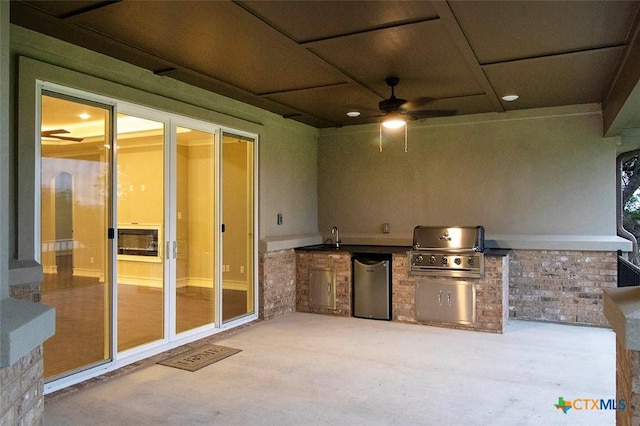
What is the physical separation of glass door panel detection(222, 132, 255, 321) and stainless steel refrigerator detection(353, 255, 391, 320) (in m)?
1.32

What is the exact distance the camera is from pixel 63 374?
3496mm

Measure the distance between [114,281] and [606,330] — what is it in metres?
5.13

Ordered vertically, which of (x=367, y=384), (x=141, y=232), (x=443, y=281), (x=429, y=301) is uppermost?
(x=141, y=232)

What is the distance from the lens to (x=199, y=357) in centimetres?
423

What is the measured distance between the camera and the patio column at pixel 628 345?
172 centimetres

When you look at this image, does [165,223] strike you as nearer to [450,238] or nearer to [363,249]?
[363,249]

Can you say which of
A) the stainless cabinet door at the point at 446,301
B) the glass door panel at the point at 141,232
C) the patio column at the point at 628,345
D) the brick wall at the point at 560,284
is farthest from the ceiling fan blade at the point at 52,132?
the brick wall at the point at 560,284

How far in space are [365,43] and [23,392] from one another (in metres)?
3.00

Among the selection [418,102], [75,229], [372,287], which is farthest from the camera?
[372,287]

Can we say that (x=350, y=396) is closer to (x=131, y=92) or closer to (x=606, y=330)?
(x=131, y=92)

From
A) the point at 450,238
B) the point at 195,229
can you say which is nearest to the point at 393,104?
the point at 450,238

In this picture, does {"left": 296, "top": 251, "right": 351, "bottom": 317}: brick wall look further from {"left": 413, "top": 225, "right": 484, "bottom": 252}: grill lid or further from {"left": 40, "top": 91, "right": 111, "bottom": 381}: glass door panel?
{"left": 40, "top": 91, "right": 111, "bottom": 381}: glass door panel

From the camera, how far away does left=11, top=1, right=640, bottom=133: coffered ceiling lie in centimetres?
293

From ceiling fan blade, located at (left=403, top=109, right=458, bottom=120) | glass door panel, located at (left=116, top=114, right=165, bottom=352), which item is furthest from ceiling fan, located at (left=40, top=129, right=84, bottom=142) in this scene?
ceiling fan blade, located at (left=403, top=109, right=458, bottom=120)
